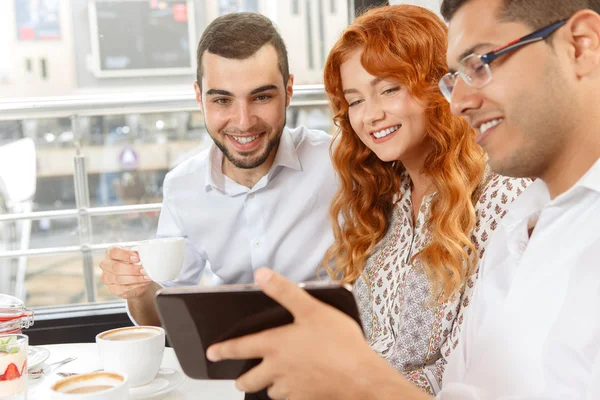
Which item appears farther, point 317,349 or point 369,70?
point 369,70

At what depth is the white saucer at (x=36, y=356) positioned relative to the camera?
1.42 m

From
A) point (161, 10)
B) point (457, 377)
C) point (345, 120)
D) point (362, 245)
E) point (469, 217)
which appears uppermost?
point (161, 10)

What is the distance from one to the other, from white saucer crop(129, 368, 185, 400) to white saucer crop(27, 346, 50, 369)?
31 cm

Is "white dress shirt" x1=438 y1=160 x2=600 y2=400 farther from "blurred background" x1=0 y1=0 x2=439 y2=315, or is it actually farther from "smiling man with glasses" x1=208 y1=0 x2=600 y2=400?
"blurred background" x1=0 y1=0 x2=439 y2=315

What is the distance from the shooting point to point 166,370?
1329 mm

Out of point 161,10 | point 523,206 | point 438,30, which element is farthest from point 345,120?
point 161,10

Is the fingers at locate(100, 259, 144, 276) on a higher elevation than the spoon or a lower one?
higher

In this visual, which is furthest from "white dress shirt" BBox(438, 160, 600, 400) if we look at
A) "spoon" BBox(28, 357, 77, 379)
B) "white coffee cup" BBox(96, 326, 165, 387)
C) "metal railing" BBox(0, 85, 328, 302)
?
"metal railing" BBox(0, 85, 328, 302)

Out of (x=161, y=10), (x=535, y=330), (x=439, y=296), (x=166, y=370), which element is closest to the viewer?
(x=535, y=330)

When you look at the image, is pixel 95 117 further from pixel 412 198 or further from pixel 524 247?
pixel 524 247

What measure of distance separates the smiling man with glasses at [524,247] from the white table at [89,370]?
39 cm

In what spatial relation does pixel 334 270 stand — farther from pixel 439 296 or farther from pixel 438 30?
pixel 438 30

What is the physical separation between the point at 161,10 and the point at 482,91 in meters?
4.39

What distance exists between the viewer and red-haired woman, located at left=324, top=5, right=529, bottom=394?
1568 millimetres
